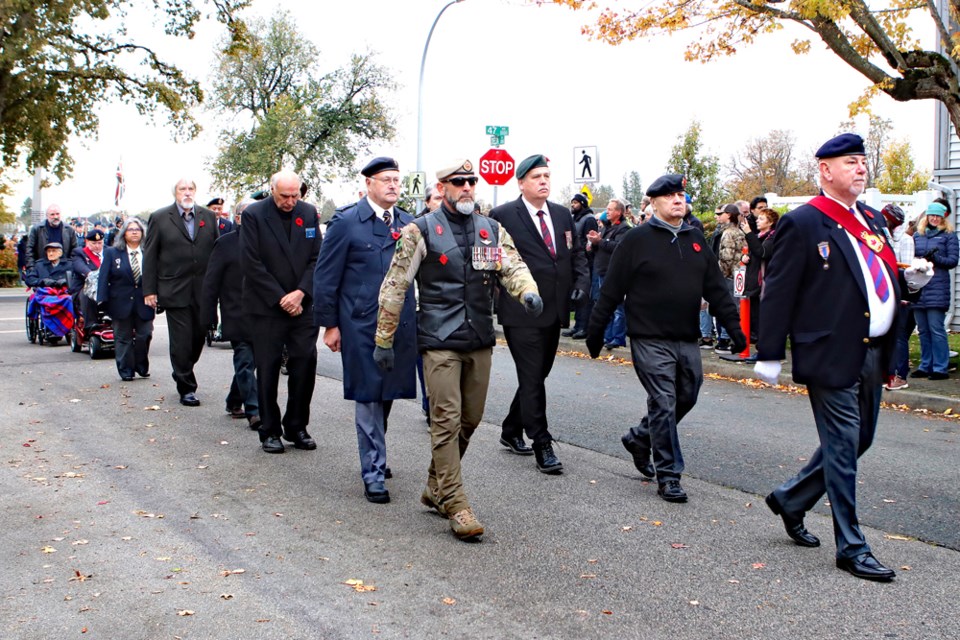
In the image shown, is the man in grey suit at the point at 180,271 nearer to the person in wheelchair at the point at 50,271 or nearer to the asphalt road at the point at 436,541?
the asphalt road at the point at 436,541

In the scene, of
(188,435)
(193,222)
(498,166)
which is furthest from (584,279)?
(498,166)

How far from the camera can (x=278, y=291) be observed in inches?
312

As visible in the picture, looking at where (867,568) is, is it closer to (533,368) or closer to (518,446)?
(533,368)

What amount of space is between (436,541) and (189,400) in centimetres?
537

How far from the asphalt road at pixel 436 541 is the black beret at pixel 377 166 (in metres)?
2.09

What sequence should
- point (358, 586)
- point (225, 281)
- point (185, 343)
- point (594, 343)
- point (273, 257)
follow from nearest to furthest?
point (358, 586)
point (594, 343)
point (273, 257)
point (225, 281)
point (185, 343)

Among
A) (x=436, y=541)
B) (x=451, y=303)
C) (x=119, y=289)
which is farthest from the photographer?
(x=119, y=289)

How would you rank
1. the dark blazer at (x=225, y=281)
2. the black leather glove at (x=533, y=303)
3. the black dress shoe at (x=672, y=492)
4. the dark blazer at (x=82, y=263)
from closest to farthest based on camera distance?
the black leather glove at (x=533, y=303) < the black dress shoe at (x=672, y=492) < the dark blazer at (x=225, y=281) < the dark blazer at (x=82, y=263)

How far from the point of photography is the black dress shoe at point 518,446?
26.2 feet

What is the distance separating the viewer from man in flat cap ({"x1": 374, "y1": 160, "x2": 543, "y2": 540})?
19.3 feet

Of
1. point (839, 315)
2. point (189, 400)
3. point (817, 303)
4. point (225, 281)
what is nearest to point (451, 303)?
point (817, 303)

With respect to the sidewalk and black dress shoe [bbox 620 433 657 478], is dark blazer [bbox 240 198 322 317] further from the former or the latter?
the sidewalk

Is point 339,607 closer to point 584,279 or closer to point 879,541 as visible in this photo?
point 879,541

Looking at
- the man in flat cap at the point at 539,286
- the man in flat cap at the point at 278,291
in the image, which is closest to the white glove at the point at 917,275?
the man in flat cap at the point at 539,286
